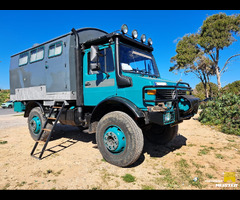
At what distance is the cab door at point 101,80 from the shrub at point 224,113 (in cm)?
558

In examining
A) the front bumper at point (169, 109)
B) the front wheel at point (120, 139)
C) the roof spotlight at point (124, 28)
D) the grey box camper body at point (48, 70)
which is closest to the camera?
the front bumper at point (169, 109)

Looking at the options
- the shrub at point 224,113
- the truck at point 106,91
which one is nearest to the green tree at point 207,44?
the shrub at point 224,113

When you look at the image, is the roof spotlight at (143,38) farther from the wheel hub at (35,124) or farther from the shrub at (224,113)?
the shrub at (224,113)

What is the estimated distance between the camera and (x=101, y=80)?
434 cm

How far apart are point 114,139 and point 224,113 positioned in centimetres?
644

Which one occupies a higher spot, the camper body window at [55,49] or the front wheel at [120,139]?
the camper body window at [55,49]

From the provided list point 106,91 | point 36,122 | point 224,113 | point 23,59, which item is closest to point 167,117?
point 106,91

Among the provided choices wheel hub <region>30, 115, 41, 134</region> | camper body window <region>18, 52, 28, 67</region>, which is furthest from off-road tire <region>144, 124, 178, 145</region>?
camper body window <region>18, 52, 28, 67</region>

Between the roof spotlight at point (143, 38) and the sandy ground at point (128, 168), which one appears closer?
the sandy ground at point (128, 168)

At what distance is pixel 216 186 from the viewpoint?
114 inches

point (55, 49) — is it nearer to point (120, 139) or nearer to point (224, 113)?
point (120, 139)

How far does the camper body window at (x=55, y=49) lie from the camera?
5.13 meters
